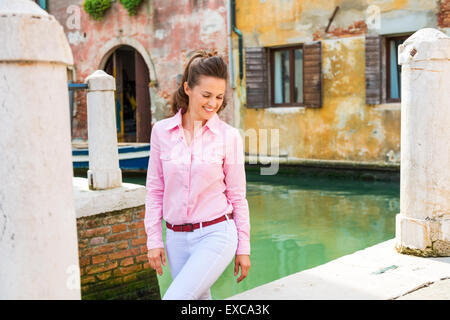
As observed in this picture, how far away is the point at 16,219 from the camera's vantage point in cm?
151

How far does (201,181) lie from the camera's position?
215 cm

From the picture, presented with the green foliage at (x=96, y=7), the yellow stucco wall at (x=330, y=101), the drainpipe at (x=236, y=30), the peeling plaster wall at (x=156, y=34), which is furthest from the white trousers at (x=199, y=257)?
the green foliage at (x=96, y=7)

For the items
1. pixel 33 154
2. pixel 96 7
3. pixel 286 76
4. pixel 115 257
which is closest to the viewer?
pixel 33 154

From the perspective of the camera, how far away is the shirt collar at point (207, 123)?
2195 mm

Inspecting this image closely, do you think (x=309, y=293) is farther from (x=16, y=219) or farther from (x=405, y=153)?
(x=16, y=219)

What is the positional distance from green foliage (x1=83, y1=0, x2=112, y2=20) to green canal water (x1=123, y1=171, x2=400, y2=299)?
6655mm

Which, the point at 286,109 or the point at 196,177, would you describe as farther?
the point at 286,109

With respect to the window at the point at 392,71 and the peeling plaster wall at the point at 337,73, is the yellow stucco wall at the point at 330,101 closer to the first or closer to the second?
the peeling plaster wall at the point at 337,73

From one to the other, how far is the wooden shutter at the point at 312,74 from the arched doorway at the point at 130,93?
481 centimetres

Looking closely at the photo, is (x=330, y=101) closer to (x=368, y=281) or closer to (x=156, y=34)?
(x=156, y=34)

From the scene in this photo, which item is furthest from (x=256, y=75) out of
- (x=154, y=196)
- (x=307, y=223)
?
(x=154, y=196)

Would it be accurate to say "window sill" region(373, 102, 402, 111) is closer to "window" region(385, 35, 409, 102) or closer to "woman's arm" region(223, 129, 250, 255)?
"window" region(385, 35, 409, 102)

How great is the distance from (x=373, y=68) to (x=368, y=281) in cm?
791
